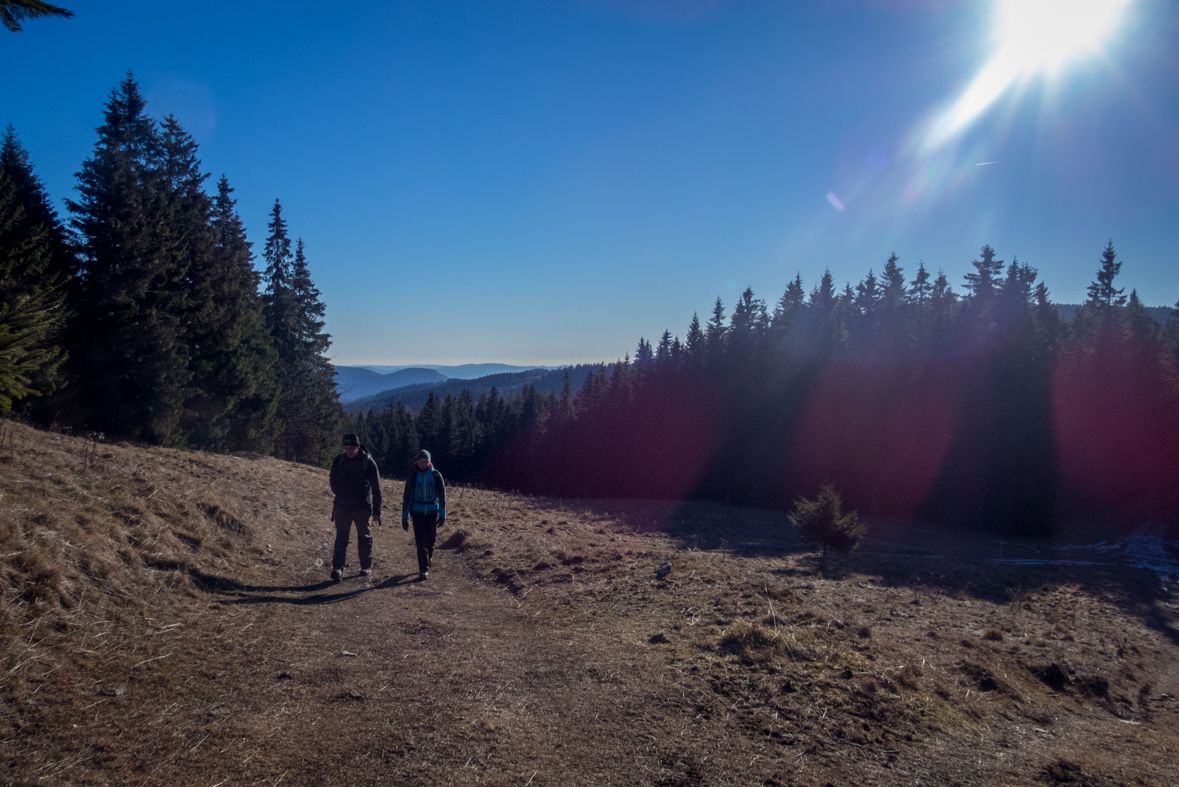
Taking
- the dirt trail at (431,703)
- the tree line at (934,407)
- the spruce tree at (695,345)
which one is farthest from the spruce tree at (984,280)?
the dirt trail at (431,703)

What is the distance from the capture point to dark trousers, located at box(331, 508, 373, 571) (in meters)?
8.44

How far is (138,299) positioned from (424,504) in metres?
18.5

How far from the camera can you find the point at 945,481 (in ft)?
115

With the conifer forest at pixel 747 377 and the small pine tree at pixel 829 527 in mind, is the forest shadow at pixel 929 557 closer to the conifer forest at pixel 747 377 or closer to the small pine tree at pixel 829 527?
the small pine tree at pixel 829 527

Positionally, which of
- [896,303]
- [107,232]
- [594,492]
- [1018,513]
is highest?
[896,303]

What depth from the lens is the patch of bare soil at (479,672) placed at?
3.63 metres

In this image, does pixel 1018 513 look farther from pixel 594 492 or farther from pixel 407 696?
pixel 407 696

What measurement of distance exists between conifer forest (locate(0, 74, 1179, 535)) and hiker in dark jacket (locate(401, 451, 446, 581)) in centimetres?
1215

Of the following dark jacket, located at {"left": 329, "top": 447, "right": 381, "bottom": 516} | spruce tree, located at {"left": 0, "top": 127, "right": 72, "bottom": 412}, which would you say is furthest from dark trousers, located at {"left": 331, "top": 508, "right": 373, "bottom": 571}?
spruce tree, located at {"left": 0, "top": 127, "right": 72, "bottom": 412}

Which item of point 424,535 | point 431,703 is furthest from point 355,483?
point 431,703

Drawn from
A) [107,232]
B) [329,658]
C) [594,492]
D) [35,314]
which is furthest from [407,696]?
[594,492]

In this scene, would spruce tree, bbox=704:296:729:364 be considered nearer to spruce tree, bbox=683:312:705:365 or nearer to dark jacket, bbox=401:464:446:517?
spruce tree, bbox=683:312:705:365

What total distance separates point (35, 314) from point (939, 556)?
28134mm

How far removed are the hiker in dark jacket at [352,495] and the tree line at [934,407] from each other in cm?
2461
